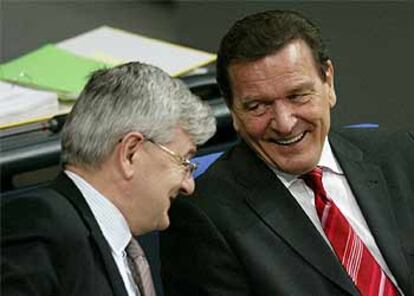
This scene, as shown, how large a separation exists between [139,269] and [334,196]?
1.46ft

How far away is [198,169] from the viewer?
193cm

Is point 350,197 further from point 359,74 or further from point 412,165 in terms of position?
point 359,74

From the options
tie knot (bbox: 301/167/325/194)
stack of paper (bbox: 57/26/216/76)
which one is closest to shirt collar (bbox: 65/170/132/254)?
tie knot (bbox: 301/167/325/194)

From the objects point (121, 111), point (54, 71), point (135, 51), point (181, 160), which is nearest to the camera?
point (121, 111)

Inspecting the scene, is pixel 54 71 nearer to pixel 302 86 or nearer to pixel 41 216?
pixel 302 86

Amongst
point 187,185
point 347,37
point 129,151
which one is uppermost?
point 129,151

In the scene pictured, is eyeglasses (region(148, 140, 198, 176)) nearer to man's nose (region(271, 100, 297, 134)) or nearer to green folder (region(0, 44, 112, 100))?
man's nose (region(271, 100, 297, 134))

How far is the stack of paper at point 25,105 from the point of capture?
2145 mm

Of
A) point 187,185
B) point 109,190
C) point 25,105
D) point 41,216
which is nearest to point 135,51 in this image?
point 25,105

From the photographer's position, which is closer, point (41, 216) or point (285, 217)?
point (41, 216)

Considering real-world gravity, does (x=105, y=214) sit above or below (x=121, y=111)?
below

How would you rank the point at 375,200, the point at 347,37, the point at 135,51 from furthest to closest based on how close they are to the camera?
the point at 347,37, the point at 135,51, the point at 375,200

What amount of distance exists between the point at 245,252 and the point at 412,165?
427 mm

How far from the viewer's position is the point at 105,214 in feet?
4.97
